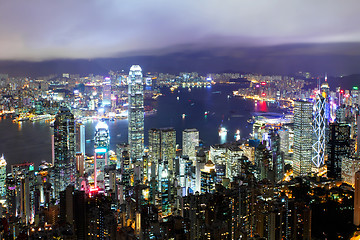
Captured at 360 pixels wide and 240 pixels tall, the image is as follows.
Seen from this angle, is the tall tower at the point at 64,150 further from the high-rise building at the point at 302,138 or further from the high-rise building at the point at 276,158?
the high-rise building at the point at 302,138

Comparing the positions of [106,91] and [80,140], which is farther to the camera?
[106,91]

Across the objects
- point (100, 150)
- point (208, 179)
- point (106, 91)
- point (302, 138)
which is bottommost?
point (208, 179)

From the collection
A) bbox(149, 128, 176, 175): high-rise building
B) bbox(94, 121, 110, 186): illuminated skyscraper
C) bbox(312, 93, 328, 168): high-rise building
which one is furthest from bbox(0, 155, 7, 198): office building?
bbox(312, 93, 328, 168): high-rise building

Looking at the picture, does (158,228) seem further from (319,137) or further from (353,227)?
(319,137)

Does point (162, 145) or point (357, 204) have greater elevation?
point (162, 145)

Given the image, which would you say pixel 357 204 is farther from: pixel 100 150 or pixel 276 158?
pixel 100 150

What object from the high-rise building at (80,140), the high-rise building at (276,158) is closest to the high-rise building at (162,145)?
the high-rise building at (80,140)

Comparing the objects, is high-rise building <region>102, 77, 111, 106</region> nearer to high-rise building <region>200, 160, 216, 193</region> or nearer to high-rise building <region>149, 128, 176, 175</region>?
high-rise building <region>149, 128, 176, 175</region>

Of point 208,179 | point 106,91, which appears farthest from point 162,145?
point 106,91
